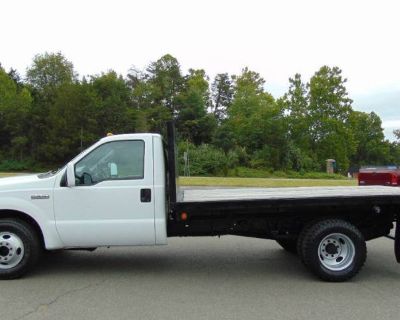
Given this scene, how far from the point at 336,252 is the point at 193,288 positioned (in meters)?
1.99

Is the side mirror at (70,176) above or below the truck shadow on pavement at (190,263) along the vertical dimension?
above

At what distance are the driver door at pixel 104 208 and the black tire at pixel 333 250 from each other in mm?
2085

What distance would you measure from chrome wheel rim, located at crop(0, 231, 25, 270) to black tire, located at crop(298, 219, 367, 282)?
372 cm

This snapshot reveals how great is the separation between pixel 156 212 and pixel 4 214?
2054mm

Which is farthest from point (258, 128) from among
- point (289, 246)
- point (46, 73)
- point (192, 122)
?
point (289, 246)

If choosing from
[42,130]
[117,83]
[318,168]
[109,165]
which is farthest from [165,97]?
[109,165]

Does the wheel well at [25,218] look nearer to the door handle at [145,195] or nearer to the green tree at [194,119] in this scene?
the door handle at [145,195]

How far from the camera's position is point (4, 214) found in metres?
6.84

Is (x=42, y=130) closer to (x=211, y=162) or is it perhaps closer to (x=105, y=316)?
(x=211, y=162)

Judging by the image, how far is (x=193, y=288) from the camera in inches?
251

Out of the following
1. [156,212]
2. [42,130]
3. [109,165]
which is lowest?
[156,212]

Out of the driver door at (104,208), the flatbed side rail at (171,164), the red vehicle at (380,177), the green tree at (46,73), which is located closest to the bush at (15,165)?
the green tree at (46,73)

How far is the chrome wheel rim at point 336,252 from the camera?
675 cm

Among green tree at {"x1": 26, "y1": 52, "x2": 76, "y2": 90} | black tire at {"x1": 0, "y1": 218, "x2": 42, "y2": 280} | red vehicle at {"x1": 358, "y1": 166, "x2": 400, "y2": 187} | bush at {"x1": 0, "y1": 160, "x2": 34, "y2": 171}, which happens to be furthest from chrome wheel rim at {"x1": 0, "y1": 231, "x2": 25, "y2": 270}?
green tree at {"x1": 26, "y1": 52, "x2": 76, "y2": 90}
